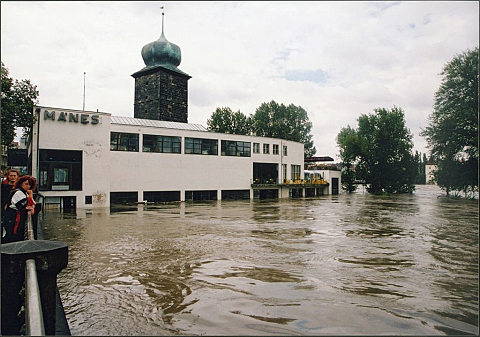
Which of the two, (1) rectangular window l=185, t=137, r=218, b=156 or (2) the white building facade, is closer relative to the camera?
(2) the white building facade

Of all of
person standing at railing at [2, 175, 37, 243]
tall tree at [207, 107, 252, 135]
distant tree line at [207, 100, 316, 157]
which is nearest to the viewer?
person standing at railing at [2, 175, 37, 243]

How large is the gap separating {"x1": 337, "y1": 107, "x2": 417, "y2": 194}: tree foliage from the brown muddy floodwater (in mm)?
41977

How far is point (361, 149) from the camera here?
188 ft

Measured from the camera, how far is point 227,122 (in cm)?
6425

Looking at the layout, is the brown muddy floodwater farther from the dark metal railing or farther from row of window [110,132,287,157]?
row of window [110,132,287,157]

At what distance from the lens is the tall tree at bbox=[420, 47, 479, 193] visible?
238 inches

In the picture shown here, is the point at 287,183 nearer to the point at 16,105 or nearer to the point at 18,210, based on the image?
the point at 16,105

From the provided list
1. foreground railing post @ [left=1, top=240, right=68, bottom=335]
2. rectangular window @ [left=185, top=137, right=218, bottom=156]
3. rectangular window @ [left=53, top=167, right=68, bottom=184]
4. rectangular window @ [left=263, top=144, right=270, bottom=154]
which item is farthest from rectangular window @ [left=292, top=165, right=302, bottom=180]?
foreground railing post @ [left=1, top=240, right=68, bottom=335]

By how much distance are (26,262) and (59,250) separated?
25 centimetres

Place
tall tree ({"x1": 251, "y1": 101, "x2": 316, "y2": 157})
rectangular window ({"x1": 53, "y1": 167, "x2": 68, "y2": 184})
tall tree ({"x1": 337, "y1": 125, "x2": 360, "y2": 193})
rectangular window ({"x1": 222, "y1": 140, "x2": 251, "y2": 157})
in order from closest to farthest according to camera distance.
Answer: rectangular window ({"x1": 53, "y1": 167, "x2": 68, "y2": 184}) → rectangular window ({"x1": 222, "y1": 140, "x2": 251, "y2": 157}) → tall tree ({"x1": 337, "y1": 125, "x2": 360, "y2": 193}) → tall tree ({"x1": 251, "y1": 101, "x2": 316, "y2": 157})

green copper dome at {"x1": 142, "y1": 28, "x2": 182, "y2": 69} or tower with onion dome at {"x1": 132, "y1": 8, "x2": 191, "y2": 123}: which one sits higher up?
green copper dome at {"x1": 142, "y1": 28, "x2": 182, "y2": 69}

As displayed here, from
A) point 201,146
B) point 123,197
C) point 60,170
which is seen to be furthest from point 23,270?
point 201,146

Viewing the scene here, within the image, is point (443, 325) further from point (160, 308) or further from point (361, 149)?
point (361, 149)

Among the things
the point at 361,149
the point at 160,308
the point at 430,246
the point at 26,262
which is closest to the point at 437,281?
the point at 430,246
